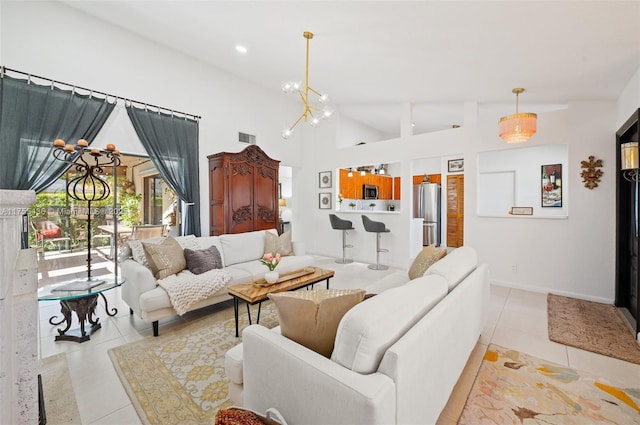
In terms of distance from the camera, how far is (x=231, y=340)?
8.33 feet

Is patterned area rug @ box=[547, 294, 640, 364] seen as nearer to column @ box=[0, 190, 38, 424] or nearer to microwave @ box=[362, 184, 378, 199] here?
column @ box=[0, 190, 38, 424]

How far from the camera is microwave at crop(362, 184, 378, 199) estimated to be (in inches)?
287

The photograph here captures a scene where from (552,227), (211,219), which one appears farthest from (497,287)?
(211,219)

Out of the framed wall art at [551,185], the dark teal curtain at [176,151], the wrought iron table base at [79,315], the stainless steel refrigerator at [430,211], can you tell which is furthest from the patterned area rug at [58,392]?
the framed wall art at [551,185]

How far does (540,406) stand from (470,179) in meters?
3.40

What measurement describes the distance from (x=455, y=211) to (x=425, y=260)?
5.44 meters

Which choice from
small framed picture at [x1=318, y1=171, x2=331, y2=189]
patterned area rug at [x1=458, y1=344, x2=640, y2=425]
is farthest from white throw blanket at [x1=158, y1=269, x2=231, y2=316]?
small framed picture at [x1=318, y1=171, x2=331, y2=189]

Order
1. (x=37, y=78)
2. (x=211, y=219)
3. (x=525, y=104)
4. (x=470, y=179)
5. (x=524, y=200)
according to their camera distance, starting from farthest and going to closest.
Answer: (x=524, y=200)
(x=211, y=219)
(x=470, y=179)
(x=525, y=104)
(x=37, y=78)

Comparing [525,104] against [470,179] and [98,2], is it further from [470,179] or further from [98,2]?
[98,2]

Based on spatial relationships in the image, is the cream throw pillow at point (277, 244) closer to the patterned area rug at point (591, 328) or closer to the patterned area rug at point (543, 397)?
the patterned area rug at point (543, 397)

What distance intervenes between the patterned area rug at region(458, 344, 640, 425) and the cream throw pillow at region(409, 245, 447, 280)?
2.82 ft

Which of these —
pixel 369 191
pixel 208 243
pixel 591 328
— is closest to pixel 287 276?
pixel 208 243

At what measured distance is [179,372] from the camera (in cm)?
206

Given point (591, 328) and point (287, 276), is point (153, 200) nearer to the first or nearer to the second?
point (287, 276)
